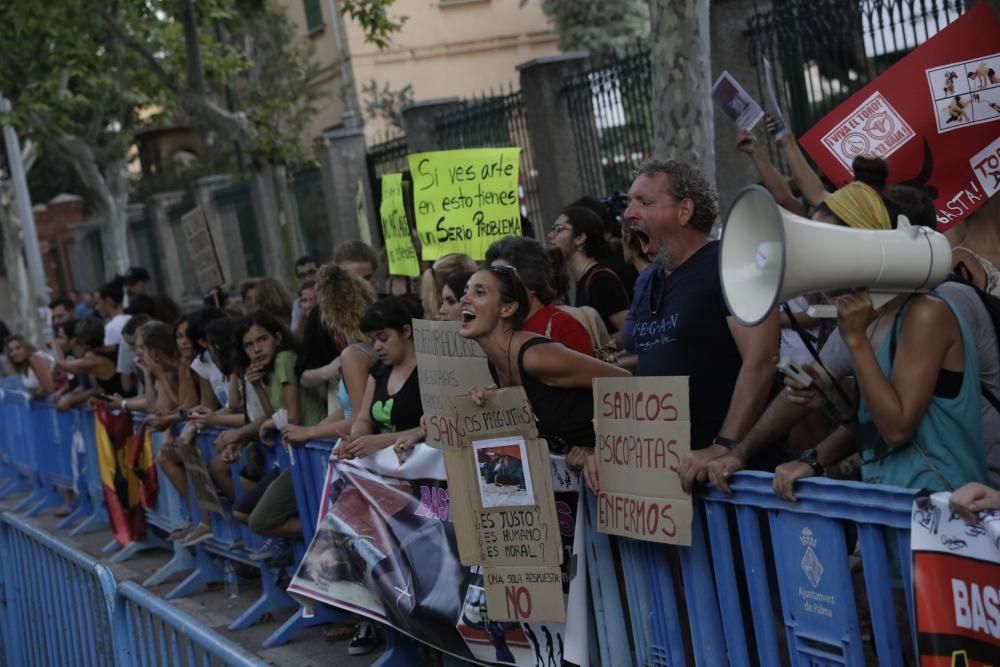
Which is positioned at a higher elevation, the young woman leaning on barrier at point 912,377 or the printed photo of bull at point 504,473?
the young woman leaning on barrier at point 912,377

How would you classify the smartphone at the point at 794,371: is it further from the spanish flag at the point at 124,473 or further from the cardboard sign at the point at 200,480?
the spanish flag at the point at 124,473

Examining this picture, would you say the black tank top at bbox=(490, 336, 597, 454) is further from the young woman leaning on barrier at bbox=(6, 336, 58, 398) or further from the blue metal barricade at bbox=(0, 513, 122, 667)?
the young woman leaning on barrier at bbox=(6, 336, 58, 398)

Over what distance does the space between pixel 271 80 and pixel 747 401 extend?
23.9 m

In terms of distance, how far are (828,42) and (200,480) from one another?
5.58 metres

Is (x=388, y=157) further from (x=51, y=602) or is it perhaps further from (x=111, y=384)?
(x=51, y=602)

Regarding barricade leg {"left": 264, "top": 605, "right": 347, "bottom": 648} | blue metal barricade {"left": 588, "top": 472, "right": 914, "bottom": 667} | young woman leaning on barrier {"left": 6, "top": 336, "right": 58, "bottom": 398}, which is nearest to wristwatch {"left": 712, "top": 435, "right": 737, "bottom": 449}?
blue metal barricade {"left": 588, "top": 472, "right": 914, "bottom": 667}

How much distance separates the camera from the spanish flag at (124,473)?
1125cm

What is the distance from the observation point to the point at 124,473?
1177cm

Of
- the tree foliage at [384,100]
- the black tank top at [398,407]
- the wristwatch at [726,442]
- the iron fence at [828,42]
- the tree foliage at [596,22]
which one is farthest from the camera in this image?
the tree foliage at [596,22]

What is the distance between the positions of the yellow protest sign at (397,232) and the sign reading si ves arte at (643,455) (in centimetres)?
501

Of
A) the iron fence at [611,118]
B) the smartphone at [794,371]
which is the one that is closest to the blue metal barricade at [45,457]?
the iron fence at [611,118]

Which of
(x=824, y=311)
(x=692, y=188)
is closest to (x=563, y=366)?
(x=692, y=188)

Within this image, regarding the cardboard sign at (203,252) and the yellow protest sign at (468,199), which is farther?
the cardboard sign at (203,252)

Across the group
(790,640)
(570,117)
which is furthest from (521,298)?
(570,117)
